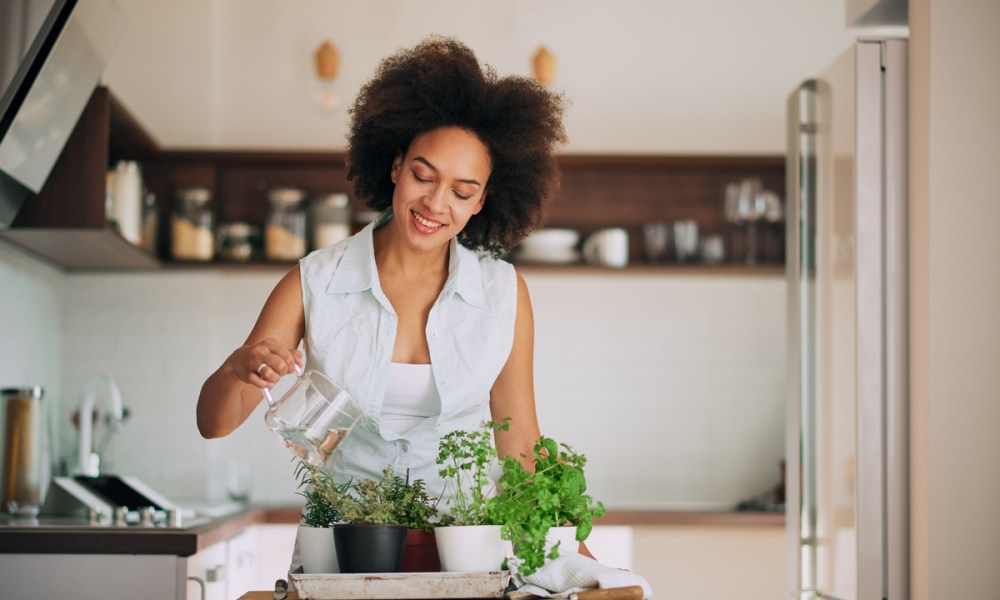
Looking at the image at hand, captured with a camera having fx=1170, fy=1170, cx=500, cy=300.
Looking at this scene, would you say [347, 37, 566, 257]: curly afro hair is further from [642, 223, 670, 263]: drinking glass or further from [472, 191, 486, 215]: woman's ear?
[642, 223, 670, 263]: drinking glass

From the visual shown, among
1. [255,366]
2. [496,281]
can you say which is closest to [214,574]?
[496,281]

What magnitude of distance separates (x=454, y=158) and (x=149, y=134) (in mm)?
2365

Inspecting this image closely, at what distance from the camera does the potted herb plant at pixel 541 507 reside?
4.68 feet

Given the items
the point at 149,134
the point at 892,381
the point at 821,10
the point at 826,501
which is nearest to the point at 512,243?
the point at 892,381

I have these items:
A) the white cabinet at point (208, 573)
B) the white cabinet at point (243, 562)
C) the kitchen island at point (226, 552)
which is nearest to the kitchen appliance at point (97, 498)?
the kitchen island at point (226, 552)

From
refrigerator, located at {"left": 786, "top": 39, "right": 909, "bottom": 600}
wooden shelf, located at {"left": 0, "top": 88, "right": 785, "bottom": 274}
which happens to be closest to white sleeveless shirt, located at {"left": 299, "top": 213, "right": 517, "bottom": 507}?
refrigerator, located at {"left": 786, "top": 39, "right": 909, "bottom": 600}

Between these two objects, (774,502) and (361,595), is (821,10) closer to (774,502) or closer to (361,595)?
(774,502)

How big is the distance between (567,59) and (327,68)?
913mm

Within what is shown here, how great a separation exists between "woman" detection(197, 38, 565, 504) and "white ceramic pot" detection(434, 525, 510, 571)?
0.49 m

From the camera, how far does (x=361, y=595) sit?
1.41 meters

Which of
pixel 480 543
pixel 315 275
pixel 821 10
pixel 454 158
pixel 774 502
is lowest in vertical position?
pixel 774 502

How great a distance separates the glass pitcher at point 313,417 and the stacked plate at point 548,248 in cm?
271

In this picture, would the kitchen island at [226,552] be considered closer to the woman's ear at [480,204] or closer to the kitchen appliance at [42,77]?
the woman's ear at [480,204]

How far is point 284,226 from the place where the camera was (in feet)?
13.6
